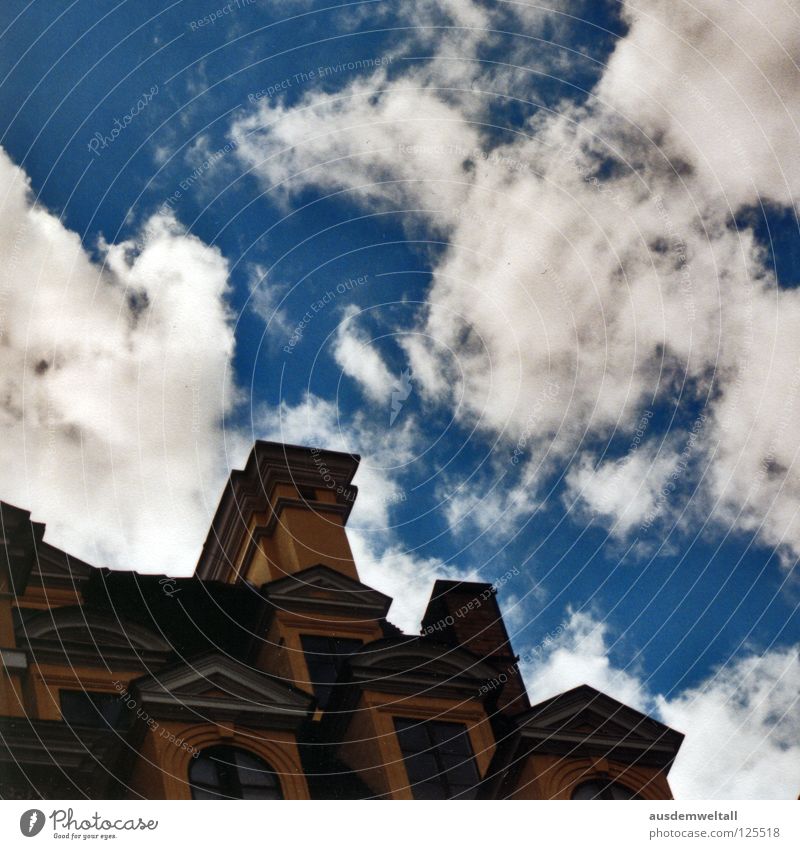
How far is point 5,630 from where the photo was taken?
1340cm

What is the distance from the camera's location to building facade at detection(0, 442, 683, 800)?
42.6 ft

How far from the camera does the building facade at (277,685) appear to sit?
1298 cm

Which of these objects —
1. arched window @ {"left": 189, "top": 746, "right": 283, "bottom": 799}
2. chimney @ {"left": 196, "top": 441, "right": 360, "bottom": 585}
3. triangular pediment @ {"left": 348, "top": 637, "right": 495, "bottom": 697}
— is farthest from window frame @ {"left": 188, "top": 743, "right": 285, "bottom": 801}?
chimney @ {"left": 196, "top": 441, "right": 360, "bottom": 585}

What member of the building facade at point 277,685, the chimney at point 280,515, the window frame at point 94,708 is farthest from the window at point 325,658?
the window frame at point 94,708

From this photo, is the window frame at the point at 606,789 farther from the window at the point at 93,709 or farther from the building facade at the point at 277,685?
the window at the point at 93,709

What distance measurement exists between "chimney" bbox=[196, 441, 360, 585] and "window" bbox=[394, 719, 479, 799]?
2.34 metres

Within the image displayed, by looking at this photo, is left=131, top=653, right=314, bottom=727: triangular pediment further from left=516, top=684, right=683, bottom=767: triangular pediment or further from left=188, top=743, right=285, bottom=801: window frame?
left=516, top=684, right=683, bottom=767: triangular pediment

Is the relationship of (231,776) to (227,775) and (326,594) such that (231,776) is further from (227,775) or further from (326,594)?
(326,594)

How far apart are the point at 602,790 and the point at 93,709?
5.80m

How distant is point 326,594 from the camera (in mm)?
15516

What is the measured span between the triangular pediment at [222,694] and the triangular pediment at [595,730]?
9.27 ft
